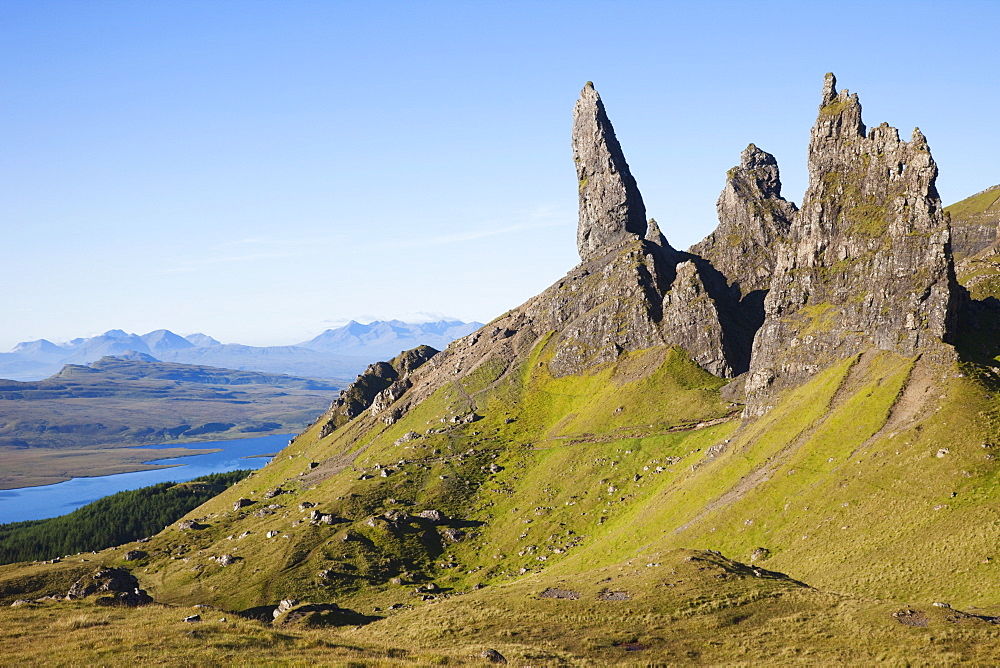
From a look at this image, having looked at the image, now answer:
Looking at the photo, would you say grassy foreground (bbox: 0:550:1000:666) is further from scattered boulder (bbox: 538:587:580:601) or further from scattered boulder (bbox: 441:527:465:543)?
scattered boulder (bbox: 441:527:465:543)

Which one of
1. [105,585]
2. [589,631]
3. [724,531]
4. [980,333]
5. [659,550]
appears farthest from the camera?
[980,333]

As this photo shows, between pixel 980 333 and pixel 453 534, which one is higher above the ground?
pixel 980 333

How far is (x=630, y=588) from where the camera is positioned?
81.1 meters

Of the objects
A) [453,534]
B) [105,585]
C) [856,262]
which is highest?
[856,262]

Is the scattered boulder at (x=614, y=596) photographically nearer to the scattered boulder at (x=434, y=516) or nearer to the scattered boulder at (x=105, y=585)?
the scattered boulder at (x=105, y=585)

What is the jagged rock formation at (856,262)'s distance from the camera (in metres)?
135

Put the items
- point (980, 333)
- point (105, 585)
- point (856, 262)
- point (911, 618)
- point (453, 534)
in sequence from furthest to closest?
point (453, 534)
point (856, 262)
point (980, 333)
point (105, 585)
point (911, 618)

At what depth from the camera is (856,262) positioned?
16062 centimetres

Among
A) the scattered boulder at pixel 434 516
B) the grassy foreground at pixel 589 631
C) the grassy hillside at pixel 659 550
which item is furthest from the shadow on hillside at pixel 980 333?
the scattered boulder at pixel 434 516

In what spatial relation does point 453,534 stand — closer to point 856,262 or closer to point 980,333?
point 856,262

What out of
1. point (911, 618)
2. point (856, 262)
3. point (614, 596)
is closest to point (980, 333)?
point (856, 262)

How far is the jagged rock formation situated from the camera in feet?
443

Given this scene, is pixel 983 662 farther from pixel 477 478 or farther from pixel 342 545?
pixel 477 478

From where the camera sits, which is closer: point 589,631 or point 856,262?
point 589,631
